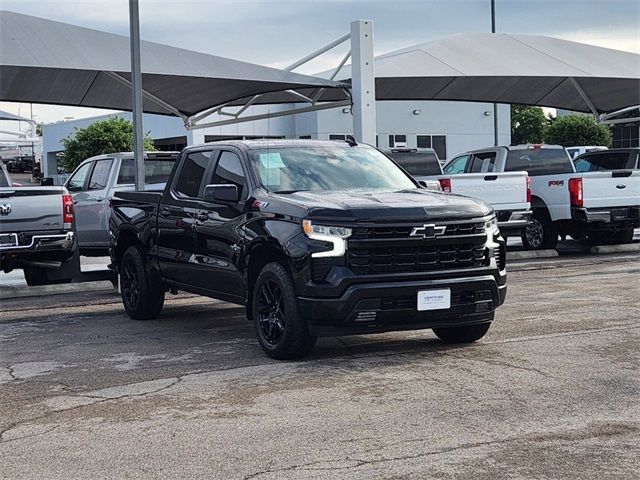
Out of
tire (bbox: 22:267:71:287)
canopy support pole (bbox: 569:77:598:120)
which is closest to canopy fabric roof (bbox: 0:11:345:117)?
tire (bbox: 22:267:71:287)

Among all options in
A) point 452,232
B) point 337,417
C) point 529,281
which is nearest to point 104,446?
point 337,417

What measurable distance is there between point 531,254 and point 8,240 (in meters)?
9.41

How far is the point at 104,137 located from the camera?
54.8 meters

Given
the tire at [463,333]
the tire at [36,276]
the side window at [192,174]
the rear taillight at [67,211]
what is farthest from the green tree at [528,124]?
the tire at [463,333]

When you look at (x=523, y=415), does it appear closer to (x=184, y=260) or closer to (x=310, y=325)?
(x=310, y=325)

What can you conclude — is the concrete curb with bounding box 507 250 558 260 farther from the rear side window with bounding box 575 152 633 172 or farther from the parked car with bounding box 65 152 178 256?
the parked car with bounding box 65 152 178 256

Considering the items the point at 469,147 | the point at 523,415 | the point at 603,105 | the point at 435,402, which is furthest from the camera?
the point at 469,147

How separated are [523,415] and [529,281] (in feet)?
26.0

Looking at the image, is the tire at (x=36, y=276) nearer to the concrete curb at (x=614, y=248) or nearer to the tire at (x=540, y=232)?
the tire at (x=540, y=232)

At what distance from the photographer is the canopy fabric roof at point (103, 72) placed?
57.8 feet

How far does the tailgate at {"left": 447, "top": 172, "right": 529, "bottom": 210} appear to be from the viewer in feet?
56.6

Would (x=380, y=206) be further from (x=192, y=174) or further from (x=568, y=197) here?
(x=568, y=197)

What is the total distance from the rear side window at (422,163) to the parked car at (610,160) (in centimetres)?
397

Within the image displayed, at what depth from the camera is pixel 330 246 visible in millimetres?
7957
